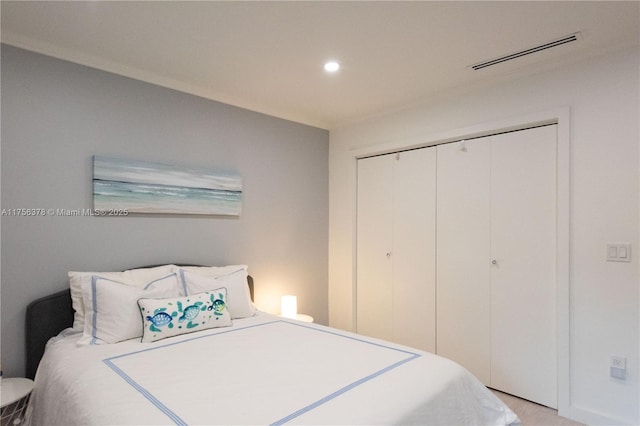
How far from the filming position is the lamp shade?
3441 millimetres

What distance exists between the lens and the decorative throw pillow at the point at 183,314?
2250 mm

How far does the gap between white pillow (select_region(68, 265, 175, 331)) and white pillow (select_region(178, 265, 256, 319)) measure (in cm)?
17

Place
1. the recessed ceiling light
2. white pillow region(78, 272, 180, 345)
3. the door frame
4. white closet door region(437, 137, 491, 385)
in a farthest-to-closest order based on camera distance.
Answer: white closet door region(437, 137, 491, 385), the recessed ceiling light, the door frame, white pillow region(78, 272, 180, 345)

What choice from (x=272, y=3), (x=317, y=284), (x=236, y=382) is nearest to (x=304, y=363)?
(x=236, y=382)

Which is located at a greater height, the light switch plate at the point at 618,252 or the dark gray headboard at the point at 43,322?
the light switch plate at the point at 618,252

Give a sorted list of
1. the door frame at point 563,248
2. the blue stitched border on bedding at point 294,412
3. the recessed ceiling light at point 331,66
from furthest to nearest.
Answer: the recessed ceiling light at point 331,66 → the door frame at point 563,248 → the blue stitched border on bedding at point 294,412

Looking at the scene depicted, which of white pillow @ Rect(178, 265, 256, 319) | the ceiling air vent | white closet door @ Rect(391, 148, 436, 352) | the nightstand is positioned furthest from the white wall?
the nightstand

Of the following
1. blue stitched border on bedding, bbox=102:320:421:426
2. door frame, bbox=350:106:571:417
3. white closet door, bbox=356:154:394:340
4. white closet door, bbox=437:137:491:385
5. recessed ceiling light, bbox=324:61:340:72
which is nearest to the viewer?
blue stitched border on bedding, bbox=102:320:421:426

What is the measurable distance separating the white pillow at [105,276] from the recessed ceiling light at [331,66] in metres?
1.81

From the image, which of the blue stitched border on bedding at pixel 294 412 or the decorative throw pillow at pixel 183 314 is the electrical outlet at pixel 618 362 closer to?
the blue stitched border on bedding at pixel 294 412

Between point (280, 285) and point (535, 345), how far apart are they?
215cm

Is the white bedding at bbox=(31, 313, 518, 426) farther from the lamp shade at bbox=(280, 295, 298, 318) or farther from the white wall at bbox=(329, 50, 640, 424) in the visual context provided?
the lamp shade at bbox=(280, 295, 298, 318)

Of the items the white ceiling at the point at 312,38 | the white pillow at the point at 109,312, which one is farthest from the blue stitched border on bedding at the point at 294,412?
the white ceiling at the point at 312,38

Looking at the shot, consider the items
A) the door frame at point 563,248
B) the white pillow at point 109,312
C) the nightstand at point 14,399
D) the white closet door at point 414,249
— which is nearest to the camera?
the nightstand at point 14,399
